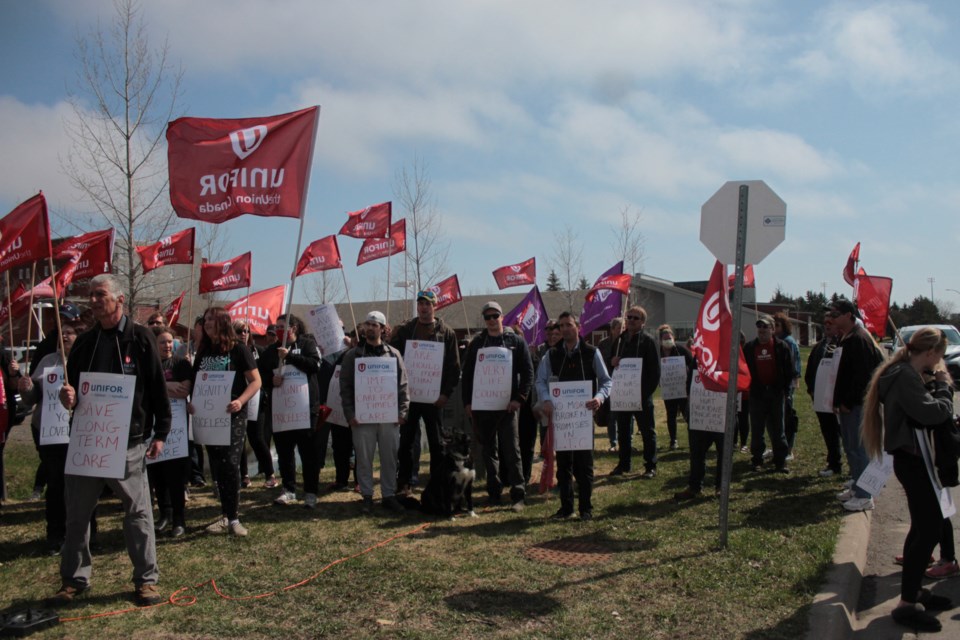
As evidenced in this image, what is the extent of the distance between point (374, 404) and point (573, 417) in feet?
6.89

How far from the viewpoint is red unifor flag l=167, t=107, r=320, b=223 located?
7.58 m

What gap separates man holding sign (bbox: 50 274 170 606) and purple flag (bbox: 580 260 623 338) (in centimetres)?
1000

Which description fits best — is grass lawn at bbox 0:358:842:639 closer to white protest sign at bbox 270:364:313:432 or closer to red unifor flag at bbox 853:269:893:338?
white protest sign at bbox 270:364:313:432

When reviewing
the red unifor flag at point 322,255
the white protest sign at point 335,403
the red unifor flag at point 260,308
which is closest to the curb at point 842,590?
the white protest sign at point 335,403

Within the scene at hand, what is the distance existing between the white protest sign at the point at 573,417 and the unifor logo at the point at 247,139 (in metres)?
4.12

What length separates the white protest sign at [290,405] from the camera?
793cm

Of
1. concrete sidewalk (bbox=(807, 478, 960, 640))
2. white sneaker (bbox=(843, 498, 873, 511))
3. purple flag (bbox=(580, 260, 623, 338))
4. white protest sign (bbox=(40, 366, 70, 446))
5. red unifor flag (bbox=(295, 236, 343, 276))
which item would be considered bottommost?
concrete sidewalk (bbox=(807, 478, 960, 640))

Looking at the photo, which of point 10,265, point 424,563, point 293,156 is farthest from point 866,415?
point 10,265

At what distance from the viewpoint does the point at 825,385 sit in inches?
344

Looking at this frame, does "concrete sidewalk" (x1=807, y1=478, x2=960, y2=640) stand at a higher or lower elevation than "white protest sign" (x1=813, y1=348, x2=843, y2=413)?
lower

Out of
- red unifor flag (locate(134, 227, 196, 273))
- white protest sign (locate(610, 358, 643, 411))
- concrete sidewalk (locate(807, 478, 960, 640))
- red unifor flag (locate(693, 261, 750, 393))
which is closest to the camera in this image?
concrete sidewalk (locate(807, 478, 960, 640))

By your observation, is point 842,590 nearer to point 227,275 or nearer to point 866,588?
point 866,588

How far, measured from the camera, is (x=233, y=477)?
6777 millimetres

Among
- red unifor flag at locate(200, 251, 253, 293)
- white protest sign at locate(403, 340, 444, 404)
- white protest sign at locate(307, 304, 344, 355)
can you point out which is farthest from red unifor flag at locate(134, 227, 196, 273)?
white protest sign at locate(403, 340, 444, 404)
